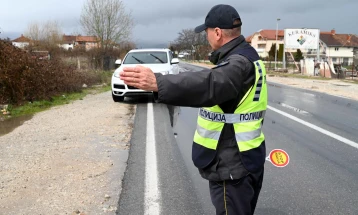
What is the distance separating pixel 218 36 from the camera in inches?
92.7

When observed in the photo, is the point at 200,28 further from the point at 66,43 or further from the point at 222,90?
the point at 66,43

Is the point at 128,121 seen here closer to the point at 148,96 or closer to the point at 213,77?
the point at 148,96

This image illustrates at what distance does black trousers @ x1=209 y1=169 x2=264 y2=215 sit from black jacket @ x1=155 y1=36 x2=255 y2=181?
0.20 ft

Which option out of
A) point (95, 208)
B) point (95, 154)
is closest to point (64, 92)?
point (95, 154)

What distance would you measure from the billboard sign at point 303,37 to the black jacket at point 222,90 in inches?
1587

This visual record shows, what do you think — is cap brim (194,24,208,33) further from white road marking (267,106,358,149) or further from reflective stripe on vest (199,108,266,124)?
white road marking (267,106,358,149)

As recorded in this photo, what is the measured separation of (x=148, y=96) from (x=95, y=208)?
10.6 metres

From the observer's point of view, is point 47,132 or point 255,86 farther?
point 47,132

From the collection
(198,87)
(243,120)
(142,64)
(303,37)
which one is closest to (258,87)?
→ (243,120)

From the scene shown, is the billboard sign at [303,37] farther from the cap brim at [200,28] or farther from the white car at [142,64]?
the cap brim at [200,28]

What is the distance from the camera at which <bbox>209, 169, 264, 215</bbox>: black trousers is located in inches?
93.4

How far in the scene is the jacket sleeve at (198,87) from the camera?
2.02 metres

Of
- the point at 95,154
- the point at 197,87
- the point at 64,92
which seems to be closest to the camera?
the point at 197,87

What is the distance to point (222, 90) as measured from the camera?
2041mm
